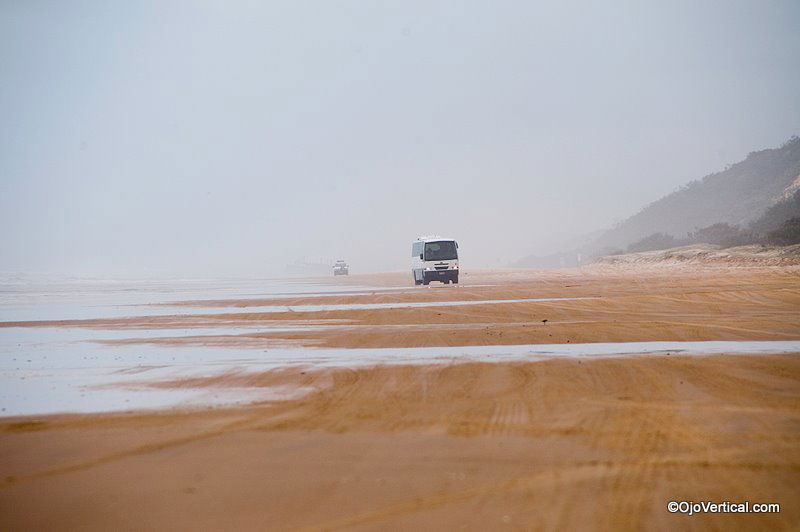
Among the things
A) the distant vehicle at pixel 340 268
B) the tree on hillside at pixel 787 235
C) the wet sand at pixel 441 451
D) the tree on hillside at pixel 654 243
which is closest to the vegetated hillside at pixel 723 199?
the tree on hillside at pixel 654 243

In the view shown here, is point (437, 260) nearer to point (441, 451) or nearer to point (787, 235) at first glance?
point (787, 235)

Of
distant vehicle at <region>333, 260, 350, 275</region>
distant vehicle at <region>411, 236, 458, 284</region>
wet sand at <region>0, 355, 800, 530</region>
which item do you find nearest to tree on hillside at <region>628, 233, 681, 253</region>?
distant vehicle at <region>333, 260, 350, 275</region>

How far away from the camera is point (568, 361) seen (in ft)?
31.2

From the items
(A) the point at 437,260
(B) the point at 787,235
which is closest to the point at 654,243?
(B) the point at 787,235

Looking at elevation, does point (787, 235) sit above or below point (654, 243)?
below

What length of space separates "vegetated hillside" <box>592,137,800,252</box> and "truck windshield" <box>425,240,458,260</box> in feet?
136

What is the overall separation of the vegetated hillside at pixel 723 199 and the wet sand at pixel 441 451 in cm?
6607

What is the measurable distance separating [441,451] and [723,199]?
9959 centimetres

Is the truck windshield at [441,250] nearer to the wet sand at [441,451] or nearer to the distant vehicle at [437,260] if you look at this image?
the distant vehicle at [437,260]

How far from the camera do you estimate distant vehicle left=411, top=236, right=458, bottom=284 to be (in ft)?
128

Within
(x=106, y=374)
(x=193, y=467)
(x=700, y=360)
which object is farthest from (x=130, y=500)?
(x=700, y=360)

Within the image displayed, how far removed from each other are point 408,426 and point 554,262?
109178 mm

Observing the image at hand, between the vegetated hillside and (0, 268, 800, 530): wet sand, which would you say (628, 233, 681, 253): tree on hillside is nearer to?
the vegetated hillside

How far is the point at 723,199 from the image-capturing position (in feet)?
306
